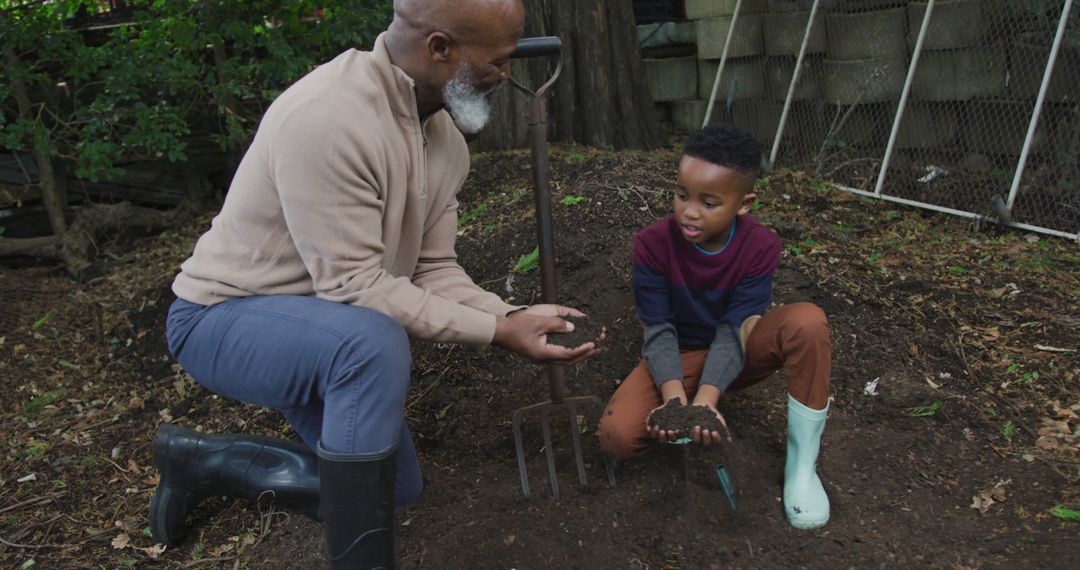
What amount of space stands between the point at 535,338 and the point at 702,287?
65 centimetres

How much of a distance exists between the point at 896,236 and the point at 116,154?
4.36 m

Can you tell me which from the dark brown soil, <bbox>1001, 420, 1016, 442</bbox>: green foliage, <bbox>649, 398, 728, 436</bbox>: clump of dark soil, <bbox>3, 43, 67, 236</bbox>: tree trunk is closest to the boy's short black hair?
<bbox>649, 398, 728, 436</bbox>: clump of dark soil

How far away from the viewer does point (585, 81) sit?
5.21 meters

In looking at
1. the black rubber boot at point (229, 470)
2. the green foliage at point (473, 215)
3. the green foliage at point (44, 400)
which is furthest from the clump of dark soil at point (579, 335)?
the green foliage at point (44, 400)

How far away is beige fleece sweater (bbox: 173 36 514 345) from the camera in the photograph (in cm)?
197

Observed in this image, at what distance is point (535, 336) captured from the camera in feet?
7.25

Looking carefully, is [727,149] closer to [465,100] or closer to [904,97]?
[465,100]

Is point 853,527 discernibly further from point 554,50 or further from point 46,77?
point 46,77

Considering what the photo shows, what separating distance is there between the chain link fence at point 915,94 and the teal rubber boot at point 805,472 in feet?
9.31

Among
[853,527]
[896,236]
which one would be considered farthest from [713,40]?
[853,527]

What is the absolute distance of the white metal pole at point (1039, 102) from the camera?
4512mm

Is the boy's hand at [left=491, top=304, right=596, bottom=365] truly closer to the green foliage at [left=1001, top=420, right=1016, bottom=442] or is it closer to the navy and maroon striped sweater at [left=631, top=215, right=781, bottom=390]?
the navy and maroon striped sweater at [left=631, top=215, right=781, bottom=390]

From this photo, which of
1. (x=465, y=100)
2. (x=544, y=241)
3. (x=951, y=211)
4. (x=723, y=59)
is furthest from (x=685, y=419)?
(x=723, y=59)

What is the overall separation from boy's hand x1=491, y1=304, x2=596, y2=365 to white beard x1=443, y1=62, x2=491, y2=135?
1.66ft
